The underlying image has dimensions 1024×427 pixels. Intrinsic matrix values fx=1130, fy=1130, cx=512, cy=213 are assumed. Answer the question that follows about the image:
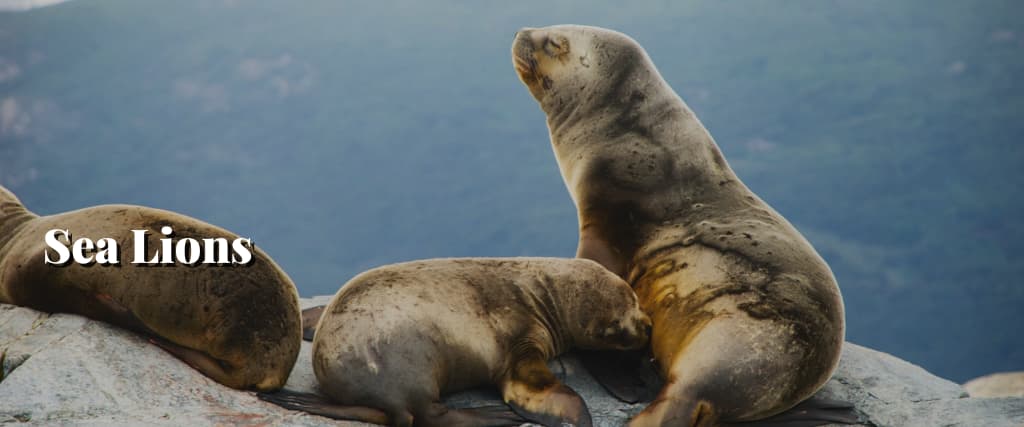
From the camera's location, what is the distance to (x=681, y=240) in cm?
489

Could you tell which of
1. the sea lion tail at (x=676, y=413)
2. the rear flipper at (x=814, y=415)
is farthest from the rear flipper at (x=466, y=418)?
the rear flipper at (x=814, y=415)

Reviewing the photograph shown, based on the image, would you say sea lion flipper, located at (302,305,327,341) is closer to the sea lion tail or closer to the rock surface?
the rock surface

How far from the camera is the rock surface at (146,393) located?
359 centimetres

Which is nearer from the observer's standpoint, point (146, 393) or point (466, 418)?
point (146, 393)

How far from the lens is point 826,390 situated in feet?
15.8

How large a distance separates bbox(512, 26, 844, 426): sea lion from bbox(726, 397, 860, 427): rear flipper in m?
0.04

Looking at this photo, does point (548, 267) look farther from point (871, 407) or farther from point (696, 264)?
point (871, 407)

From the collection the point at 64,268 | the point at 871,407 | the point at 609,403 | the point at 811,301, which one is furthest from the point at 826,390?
the point at 64,268

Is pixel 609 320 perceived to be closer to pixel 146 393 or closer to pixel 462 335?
pixel 462 335

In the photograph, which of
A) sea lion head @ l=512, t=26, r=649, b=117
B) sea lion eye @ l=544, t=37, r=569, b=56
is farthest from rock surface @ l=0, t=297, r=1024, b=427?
sea lion eye @ l=544, t=37, r=569, b=56

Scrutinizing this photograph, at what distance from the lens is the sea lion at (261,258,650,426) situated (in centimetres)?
396

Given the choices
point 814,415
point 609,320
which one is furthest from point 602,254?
point 814,415

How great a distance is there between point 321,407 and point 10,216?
1778 millimetres

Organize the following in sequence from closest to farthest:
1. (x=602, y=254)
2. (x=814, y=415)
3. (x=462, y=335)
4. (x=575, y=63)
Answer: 1. (x=462, y=335)
2. (x=814, y=415)
3. (x=602, y=254)
4. (x=575, y=63)
